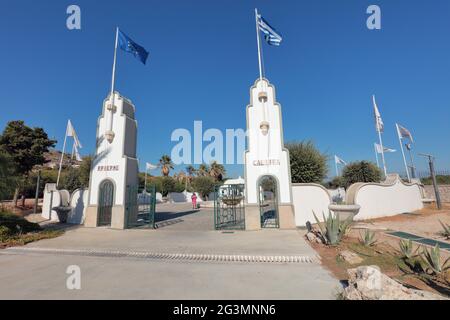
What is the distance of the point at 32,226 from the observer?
38.7 ft

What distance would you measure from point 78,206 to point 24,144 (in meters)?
13.2

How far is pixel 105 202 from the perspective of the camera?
46.9 ft

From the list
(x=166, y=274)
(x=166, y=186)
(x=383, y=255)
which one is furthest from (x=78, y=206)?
(x=166, y=186)

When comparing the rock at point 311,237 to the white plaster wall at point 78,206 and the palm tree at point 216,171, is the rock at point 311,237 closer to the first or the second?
the white plaster wall at point 78,206

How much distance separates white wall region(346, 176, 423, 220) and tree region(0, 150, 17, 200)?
16.8 m

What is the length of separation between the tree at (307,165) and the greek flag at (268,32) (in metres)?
6.86

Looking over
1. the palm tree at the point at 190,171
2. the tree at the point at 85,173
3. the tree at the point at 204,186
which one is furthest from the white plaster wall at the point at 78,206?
the palm tree at the point at 190,171

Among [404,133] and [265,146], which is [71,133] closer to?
[265,146]

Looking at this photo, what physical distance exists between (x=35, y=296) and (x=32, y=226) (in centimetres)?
948

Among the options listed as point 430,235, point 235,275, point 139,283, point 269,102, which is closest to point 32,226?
point 139,283

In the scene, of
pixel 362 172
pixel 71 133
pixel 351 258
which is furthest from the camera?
pixel 362 172

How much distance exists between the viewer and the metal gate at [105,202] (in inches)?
545
